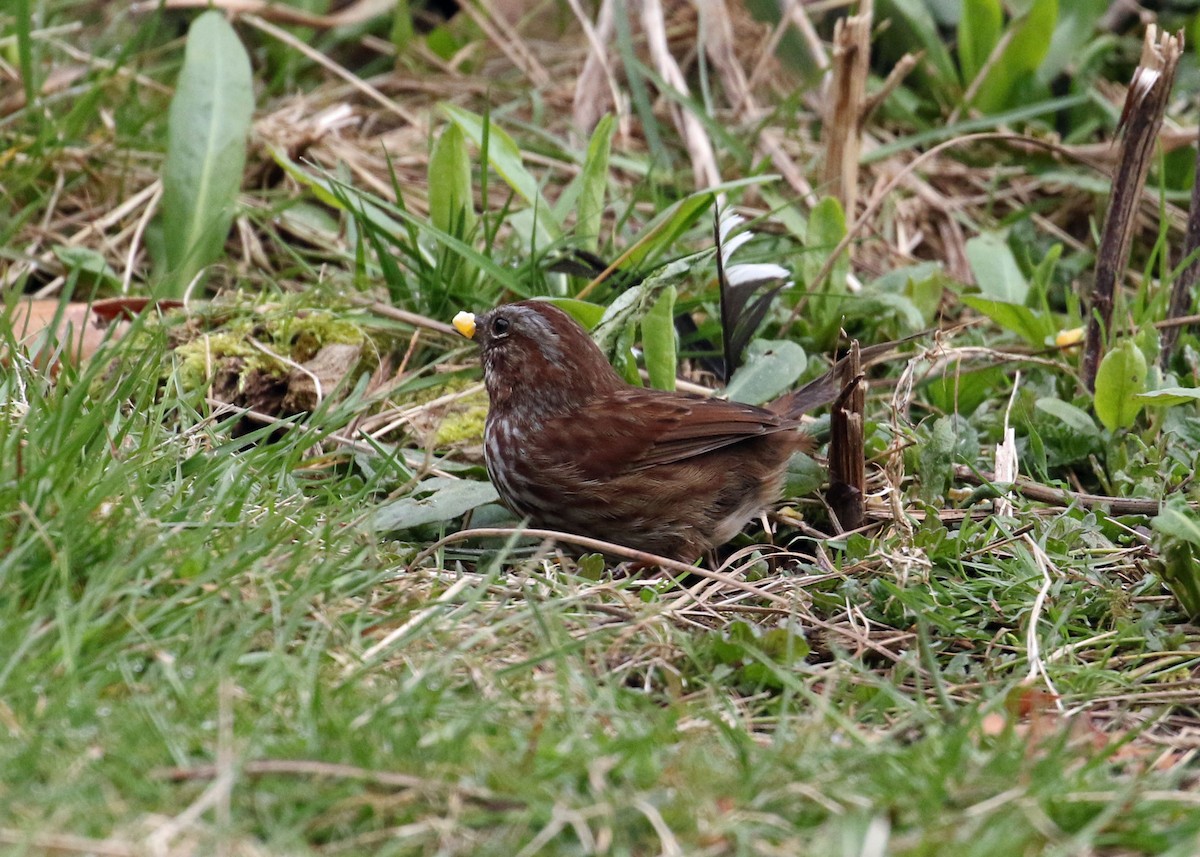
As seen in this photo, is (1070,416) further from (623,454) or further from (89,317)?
(89,317)

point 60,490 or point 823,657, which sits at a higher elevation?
point 60,490

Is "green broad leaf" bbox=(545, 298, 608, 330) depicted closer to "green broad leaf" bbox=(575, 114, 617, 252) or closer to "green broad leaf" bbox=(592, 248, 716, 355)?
"green broad leaf" bbox=(592, 248, 716, 355)

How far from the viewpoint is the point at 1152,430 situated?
14.6ft

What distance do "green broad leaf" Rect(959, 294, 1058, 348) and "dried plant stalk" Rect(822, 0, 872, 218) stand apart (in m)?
0.82

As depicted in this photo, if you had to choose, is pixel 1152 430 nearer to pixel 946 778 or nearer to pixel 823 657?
pixel 823 657

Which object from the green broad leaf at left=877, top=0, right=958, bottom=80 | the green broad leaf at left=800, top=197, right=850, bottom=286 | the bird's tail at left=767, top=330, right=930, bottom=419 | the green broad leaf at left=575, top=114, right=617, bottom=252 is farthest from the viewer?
the green broad leaf at left=877, top=0, right=958, bottom=80

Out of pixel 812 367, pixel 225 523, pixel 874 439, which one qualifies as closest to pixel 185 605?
pixel 225 523

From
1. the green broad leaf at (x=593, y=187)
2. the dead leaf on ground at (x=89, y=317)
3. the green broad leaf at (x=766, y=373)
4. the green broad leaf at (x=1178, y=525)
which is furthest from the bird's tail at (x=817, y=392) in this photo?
the dead leaf on ground at (x=89, y=317)

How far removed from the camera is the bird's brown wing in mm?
4219

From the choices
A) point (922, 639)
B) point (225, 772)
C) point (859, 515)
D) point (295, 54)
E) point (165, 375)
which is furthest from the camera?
point (295, 54)

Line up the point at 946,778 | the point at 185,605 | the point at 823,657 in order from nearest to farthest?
the point at 946,778 → the point at 185,605 → the point at 823,657

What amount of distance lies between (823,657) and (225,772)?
5.51 ft

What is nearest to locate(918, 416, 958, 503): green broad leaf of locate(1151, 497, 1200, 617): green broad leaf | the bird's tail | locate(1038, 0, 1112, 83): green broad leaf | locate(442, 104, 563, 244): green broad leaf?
the bird's tail

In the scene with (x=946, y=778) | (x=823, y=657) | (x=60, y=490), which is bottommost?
(x=823, y=657)
